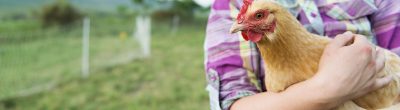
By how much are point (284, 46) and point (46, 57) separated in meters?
6.59

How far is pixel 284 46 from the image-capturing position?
44.9 inches

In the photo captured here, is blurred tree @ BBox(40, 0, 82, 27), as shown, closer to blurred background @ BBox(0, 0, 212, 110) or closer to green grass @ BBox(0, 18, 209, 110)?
blurred background @ BBox(0, 0, 212, 110)

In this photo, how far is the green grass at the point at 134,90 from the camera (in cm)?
493

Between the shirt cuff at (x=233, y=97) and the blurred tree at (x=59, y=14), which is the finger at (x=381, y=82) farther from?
the blurred tree at (x=59, y=14)

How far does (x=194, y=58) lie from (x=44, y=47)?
6.52ft

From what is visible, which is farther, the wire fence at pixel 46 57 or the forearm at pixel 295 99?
the wire fence at pixel 46 57

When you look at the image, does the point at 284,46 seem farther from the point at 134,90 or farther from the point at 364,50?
the point at 134,90

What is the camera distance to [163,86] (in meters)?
5.68

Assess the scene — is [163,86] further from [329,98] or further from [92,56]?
[329,98]

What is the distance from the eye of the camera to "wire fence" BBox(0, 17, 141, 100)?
18.8 feet

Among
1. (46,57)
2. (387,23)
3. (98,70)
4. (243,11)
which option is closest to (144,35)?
(46,57)

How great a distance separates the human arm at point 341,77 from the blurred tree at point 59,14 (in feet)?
41.2

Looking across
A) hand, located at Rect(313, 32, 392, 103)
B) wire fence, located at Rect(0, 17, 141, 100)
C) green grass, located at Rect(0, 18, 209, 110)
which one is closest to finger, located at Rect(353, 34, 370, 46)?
hand, located at Rect(313, 32, 392, 103)

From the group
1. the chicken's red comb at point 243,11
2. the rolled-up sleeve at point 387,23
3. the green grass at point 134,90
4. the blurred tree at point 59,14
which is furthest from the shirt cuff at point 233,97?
the blurred tree at point 59,14
